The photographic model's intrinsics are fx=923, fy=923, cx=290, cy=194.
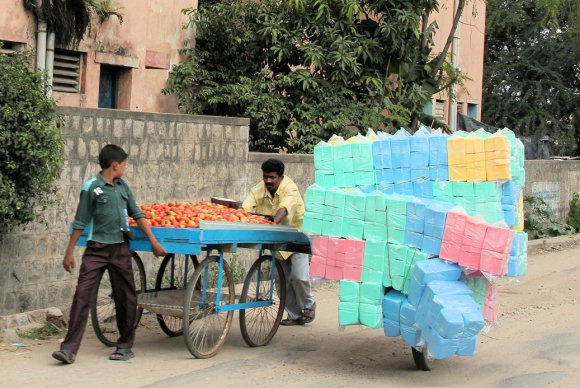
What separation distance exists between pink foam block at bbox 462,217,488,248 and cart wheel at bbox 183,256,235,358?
2167mm

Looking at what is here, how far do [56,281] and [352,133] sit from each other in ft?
22.2

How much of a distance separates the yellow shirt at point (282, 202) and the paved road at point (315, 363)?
1.18 m

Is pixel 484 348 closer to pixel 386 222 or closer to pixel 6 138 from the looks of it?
pixel 386 222

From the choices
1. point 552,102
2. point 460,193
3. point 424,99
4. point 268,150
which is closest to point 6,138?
point 460,193

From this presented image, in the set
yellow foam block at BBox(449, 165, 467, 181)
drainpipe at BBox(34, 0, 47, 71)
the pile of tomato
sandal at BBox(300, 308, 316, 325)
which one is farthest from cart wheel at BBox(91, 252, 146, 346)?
drainpipe at BBox(34, 0, 47, 71)

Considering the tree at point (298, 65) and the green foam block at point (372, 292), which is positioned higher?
the tree at point (298, 65)

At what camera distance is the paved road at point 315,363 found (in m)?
7.27

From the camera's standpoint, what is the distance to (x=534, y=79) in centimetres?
3294

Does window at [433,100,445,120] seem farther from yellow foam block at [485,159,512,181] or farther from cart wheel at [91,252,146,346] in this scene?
yellow foam block at [485,159,512,181]

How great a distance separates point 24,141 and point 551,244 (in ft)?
42.2

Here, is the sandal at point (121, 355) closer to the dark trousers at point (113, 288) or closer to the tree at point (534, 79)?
the dark trousers at point (113, 288)

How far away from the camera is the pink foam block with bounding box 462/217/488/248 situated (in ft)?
23.7

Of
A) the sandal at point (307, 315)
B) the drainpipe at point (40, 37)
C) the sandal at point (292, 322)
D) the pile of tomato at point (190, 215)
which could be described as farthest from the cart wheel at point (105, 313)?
the drainpipe at point (40, 37)

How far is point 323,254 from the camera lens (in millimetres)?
7750
